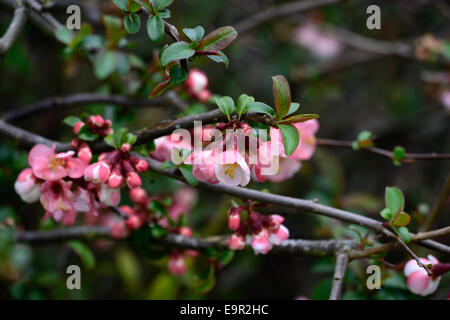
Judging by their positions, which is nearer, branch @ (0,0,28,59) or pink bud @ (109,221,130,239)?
branch @ (0,0,28,59)

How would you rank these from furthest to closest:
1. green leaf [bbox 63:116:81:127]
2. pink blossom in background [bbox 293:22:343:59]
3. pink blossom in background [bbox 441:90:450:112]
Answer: pink blossom in background [bbox 293:22:343:59]
pink blossom in background [bbox 441:90:450:112]
green leaf [bbox 63:116:81:127]

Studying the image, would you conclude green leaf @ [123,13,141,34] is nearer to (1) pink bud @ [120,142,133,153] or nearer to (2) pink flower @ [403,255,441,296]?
(1) pink bud @ [120,142,133,153]

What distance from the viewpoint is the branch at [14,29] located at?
0.75 metres

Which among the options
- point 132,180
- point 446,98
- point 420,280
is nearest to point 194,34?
point 132,180

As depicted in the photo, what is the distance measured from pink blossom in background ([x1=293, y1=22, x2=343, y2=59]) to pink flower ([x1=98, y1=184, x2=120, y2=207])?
1.70 meters

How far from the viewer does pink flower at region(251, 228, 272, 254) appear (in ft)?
2.48

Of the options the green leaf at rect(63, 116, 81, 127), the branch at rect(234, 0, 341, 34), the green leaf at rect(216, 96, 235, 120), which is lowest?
the green leaf at rect(216, 96, 235, 120)

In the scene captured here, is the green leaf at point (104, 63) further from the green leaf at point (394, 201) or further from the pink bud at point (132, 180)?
the green leaf at point (394, 201)

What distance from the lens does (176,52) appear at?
0.62m

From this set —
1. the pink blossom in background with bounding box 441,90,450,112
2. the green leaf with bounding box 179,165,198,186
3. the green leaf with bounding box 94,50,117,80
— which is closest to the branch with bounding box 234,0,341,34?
the pink blossom in background with bounding box 441,90,450,112

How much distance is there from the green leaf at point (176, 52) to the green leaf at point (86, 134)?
0.78 feet

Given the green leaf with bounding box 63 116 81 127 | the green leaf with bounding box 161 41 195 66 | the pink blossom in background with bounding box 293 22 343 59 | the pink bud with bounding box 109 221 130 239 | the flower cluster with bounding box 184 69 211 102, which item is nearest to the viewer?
the green leaf with bounding box 161 41 195 66

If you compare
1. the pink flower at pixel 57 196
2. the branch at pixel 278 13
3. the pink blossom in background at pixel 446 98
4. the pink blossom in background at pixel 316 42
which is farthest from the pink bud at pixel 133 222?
the pink blossom in background at pixel 316 42

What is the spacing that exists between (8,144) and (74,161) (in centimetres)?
44
